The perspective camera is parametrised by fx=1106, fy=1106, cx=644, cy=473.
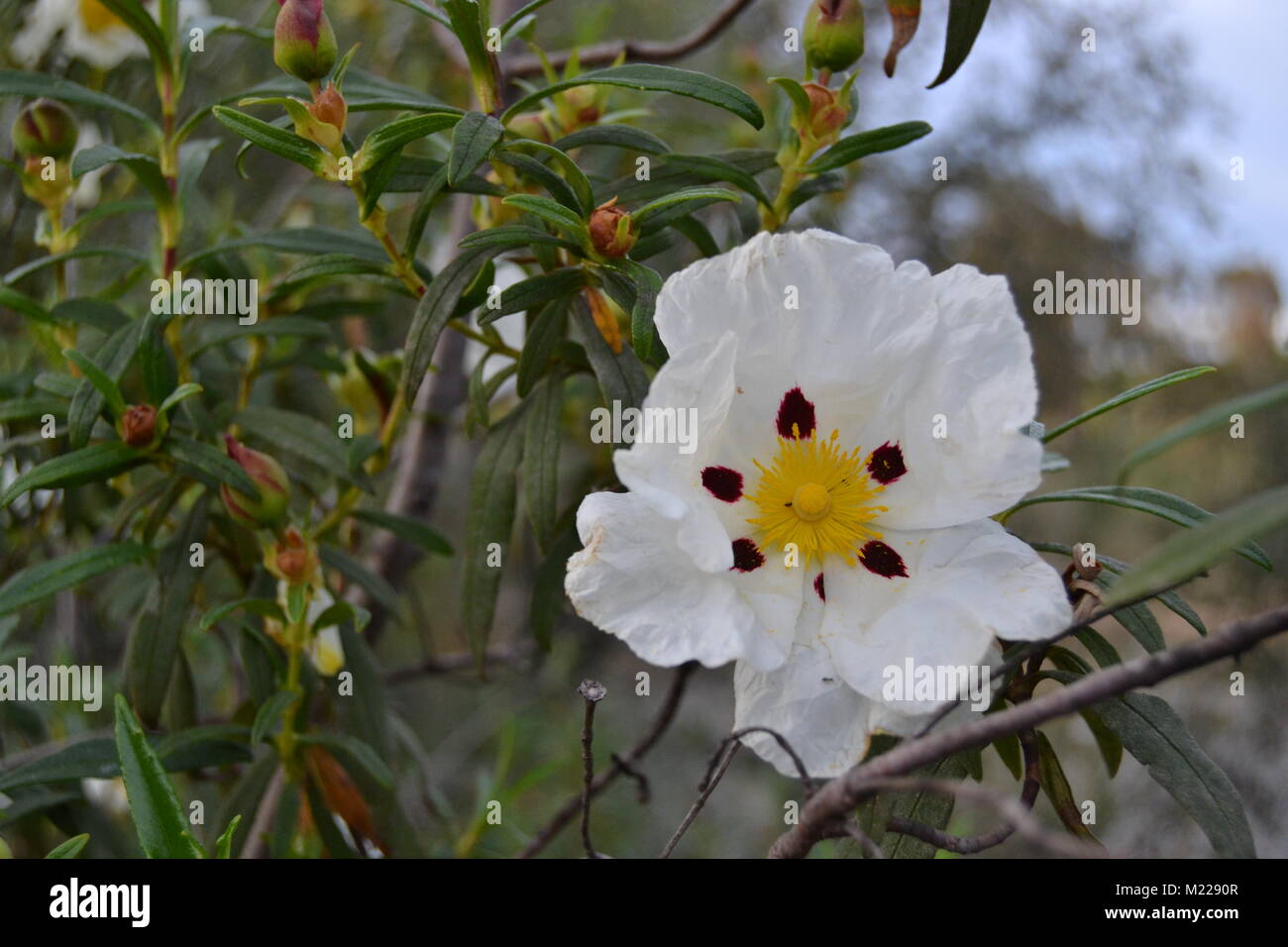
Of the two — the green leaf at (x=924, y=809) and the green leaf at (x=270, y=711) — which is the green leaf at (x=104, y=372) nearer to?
the green leaf at (x=270, y=711)

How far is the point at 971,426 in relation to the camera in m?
0.72

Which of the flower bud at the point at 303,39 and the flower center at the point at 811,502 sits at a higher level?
the flower bud at the point at 303,39

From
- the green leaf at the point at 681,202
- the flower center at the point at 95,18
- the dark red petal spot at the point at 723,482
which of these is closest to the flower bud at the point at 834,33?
the green leaf at the point at 681,202

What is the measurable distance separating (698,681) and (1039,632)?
10.5 feet

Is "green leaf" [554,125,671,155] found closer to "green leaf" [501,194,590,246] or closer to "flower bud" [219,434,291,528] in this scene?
"green leaf" [501,194,590,246]

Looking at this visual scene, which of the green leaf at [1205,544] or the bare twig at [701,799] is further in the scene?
the bare twig at [701,799]

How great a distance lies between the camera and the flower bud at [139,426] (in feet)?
3.21

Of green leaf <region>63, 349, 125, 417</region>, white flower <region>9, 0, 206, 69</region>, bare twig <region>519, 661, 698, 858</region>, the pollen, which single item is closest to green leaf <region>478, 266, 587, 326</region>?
the pollen

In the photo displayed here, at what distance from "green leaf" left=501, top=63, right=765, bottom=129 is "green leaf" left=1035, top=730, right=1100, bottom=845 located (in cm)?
51

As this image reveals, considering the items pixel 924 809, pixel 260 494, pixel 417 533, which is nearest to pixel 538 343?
pixel 260 494

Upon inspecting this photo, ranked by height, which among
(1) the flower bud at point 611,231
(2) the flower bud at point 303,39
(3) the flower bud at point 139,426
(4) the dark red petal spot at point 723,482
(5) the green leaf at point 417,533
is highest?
(2) the flower bud at point 303,39

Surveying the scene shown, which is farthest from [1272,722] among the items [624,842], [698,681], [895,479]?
[895,479]

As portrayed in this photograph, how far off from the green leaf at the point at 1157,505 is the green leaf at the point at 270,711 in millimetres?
648
